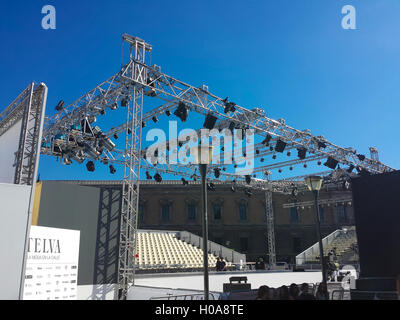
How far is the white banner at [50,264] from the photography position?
9.93m

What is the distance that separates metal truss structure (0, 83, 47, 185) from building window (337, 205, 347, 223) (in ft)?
137

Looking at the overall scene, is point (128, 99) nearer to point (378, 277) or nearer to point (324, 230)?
point (378, 277)

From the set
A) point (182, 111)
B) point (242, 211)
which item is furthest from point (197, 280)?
point (242, 211)

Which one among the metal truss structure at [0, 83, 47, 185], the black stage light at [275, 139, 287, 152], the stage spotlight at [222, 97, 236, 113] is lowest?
the metal truss structure at [0, 83, 47, 185]

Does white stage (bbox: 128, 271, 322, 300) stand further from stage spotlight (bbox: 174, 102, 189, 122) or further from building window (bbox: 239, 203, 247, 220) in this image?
building window (bbox: 239, 203, 247, 220)

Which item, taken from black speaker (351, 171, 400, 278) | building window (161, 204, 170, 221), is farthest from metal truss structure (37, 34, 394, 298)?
building window (161, 204, 170, 221)

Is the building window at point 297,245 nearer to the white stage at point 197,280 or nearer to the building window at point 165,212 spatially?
the building window at point 165,212

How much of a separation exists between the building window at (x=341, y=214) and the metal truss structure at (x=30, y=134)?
4190 cm

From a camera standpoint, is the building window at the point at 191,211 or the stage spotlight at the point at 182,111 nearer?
the stage spotlight at the point at 182,111

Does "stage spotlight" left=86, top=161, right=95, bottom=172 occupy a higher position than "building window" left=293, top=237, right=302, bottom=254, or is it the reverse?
"stage spotlight" left=86, top=161, right=95, bottom=172

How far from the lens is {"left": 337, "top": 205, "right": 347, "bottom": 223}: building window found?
4438cm

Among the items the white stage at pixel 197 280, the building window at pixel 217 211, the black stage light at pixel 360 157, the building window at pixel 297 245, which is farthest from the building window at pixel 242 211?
the black stage light at pixel 360 157

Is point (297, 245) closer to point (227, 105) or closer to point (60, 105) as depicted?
point (227, 105)
